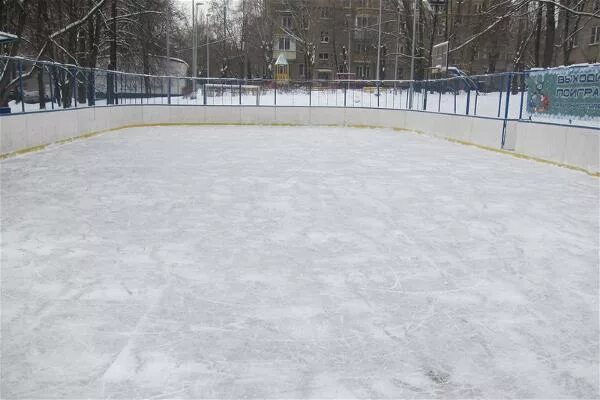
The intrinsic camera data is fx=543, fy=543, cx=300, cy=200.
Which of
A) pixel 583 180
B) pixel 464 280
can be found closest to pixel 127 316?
pixel 464 280

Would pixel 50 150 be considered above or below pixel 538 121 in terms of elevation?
below

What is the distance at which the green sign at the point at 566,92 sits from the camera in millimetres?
10539

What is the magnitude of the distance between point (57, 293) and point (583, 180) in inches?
353

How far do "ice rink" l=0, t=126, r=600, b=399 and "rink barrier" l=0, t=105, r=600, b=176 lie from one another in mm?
2893

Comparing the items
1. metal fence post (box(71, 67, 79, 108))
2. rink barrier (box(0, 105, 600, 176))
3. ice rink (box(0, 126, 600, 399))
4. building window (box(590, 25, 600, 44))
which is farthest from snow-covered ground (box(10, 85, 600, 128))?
building window (box(590, 25, 600, 44))

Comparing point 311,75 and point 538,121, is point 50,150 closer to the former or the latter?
point 538,121

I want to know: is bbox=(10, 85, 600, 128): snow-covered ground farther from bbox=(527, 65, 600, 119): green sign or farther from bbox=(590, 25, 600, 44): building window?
bbox=(590, 25, 600, 44): building window

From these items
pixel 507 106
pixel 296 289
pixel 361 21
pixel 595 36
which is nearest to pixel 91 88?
pixel 507 106

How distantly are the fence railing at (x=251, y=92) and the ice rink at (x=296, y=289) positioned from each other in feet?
16.4

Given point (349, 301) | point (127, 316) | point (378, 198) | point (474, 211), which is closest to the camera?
point (127, 316)

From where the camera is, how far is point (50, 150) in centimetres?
1288

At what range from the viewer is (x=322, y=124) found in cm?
2442

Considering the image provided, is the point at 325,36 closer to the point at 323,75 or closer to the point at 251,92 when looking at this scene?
the point at 323,75

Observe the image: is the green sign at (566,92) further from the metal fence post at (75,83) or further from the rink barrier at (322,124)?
the metal fence post at (75,83)
